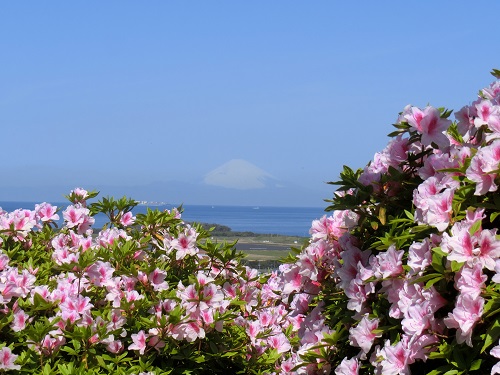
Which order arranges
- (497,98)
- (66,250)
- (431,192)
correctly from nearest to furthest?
(431,192) → (497,98) → (66,250)

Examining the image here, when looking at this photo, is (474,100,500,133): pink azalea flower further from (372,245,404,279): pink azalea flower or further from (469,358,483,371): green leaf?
(469,358,483,371): green leaf

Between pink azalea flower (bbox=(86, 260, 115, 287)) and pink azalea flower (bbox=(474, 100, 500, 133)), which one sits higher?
pink azalea flower (bbox=(474, 100, 500, 133))

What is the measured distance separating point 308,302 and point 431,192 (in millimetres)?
1172

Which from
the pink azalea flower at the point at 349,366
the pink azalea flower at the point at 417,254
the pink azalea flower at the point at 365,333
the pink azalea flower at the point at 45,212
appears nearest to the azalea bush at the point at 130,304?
the pink azalea flower at the point at 45,212

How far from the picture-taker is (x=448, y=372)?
2451 millimetres

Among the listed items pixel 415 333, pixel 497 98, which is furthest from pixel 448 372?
pixel 497 98

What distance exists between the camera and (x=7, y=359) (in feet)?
12.1

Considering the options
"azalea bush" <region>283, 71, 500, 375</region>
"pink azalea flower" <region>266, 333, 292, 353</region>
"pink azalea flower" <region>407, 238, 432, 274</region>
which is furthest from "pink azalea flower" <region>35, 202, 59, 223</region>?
"pink azalea flower" <region>407, 238, 432, 274</region>

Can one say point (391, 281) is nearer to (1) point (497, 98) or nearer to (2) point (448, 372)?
(2) point (448, 372)

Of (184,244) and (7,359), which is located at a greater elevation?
(184,244)

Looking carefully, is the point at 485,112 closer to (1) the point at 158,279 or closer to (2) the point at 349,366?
(2) the point at 349,366

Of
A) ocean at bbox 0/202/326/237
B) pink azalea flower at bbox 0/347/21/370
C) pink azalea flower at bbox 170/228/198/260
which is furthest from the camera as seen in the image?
ocean at bbox 0/202/326/237

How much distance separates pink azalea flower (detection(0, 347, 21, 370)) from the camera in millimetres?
3660

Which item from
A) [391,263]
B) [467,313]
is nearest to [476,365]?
[467,313]
